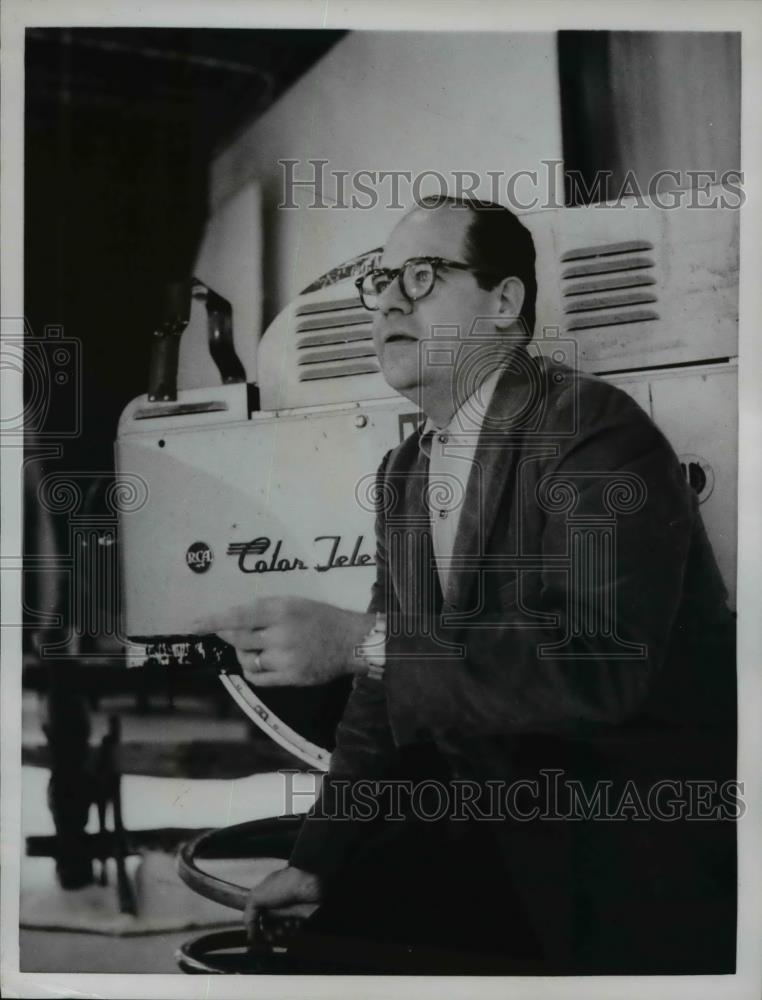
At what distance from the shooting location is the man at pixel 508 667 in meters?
1.46

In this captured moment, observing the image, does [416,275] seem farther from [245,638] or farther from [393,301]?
[245,638]

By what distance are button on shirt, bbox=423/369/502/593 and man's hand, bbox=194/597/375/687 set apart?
16 centimetres

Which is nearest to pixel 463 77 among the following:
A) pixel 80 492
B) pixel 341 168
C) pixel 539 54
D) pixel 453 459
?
pixel 539 54

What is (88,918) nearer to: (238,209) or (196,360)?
(196,360)

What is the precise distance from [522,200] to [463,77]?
208mm

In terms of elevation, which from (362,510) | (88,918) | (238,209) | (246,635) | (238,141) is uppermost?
(238,141)

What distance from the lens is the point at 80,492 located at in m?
1.53

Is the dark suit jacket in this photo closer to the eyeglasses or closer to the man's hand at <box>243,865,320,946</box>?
the man's hand at <box>243,865,320,946</box>

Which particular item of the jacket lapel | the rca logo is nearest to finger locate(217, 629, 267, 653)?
the rca logo

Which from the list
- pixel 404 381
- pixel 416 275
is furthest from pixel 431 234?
pixel 404 381

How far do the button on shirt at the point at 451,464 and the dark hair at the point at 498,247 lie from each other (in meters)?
0.13

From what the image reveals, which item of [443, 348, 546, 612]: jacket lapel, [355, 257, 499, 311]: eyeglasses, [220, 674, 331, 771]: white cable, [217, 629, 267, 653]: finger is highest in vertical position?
[355, 257, 499, 311]: eyeglasses

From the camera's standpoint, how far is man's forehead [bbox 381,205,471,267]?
4.91 feet

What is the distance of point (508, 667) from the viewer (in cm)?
146
